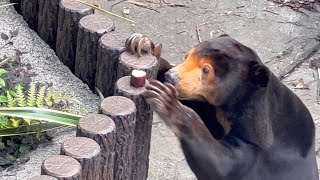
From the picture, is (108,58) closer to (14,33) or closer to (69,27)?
(69,27)

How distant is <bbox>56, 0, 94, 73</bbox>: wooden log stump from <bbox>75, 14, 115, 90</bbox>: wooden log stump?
9 centimetres

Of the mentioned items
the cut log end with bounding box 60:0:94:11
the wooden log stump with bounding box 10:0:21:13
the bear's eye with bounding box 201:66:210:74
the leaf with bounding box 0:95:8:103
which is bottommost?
the wooden log stump with bounding box 10:0:21:13

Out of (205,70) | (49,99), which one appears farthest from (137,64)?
(205,70)

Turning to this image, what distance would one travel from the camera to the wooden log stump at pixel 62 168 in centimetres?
414

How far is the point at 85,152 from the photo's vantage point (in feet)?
14.1

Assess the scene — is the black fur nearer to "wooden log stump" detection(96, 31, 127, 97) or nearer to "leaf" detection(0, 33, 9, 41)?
"wooden log stump" detection(96, 31, 127, 97)

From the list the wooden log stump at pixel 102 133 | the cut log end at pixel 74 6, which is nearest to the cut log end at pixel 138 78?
the wooden log stump at pixel 102 133

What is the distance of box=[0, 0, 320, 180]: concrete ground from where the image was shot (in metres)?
5.45

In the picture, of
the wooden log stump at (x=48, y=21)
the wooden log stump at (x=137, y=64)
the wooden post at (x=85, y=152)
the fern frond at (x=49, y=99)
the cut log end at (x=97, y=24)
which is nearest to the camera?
the wooden post at (x=85, y=152)

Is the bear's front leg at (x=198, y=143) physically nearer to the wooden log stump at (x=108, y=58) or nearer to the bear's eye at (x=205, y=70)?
the bear's eye at (x=205, y=70)

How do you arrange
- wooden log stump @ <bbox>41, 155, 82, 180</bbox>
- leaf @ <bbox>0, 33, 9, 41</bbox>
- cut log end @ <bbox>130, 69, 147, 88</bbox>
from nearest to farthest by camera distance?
wooden log stump @ <bbox>41, 155, 82, 180</bbox> → cut log end @ <bbox>130, 69, 147, 88</bbox> → leaf @ <bbox>0, 33, 9, 41</bbox>

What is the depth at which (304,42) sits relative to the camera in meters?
6.55

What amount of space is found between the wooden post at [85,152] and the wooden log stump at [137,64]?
0.59 metres

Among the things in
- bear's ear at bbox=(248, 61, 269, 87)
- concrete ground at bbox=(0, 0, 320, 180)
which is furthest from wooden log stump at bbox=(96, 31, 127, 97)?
bear's ear at bbox=(248, 61, 269, 87)
